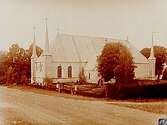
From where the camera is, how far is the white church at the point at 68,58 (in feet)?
9.36

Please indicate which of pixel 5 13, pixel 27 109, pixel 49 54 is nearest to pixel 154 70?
pixel 49 54

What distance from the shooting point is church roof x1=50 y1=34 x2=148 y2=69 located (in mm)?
2869

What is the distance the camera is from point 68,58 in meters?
2.88

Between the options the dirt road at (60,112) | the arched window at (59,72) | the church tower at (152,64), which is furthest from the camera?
the church tower at (152,64)

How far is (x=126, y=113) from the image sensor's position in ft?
9.62

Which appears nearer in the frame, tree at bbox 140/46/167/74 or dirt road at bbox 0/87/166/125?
dirt road at bbox 0/87/166/125

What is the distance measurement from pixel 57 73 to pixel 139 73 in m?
0.66

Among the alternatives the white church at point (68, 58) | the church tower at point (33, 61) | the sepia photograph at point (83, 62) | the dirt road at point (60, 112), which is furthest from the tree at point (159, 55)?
the church tower at point (33, 61)

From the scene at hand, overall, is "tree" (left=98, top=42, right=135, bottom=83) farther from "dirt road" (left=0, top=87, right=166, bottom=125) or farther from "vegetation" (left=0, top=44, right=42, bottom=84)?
"vegetation" (left=0, top=44, right=42, bottom=84)

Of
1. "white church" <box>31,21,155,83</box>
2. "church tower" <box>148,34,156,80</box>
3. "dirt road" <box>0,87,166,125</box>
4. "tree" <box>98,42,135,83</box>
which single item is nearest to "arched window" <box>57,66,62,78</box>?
"white church" <box>31,21,155,83</box>

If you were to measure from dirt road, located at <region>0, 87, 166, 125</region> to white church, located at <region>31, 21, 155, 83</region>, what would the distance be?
16 cm

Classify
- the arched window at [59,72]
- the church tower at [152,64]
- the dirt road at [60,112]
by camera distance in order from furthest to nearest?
the church tower at [152,64] → the arched window at [59,72] → the dirt road at [60,112]

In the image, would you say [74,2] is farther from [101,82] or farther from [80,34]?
[101,82]

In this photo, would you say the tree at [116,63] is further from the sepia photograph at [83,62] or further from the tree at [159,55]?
the tree at [159,55]
